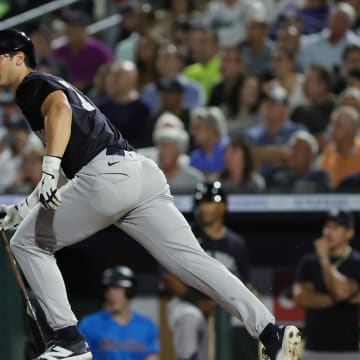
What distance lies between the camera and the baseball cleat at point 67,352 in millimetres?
4926

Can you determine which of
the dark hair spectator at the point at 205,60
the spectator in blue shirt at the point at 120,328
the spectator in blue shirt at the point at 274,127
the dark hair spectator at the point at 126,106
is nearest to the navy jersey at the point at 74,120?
the spectator in blue shirt at the point at 120,328

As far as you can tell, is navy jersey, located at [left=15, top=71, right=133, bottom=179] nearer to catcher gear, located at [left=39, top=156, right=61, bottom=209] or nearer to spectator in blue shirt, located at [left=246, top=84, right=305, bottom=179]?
catcher gear, located at [left=39, top=156, right=61, bottom=209]

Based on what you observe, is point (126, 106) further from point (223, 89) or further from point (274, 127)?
point (274, 127)

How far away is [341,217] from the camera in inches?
299

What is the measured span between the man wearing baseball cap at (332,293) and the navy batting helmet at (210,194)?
78 centimetres

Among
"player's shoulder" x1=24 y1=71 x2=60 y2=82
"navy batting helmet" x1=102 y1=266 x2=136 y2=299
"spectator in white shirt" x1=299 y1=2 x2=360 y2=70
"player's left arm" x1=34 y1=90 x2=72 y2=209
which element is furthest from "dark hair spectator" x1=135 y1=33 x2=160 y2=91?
"player's left arm" x1=34 y1=90 x2=72 y2=209

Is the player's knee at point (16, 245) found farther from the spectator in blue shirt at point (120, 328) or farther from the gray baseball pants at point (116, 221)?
the spectator in blue shirt at point (120, 328)

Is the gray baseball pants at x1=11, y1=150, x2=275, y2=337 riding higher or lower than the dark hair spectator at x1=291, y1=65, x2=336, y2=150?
lower

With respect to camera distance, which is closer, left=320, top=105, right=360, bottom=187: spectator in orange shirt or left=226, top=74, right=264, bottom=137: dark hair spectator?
left=320, top=105, right=360, bottom=187: spectator in orange shirt

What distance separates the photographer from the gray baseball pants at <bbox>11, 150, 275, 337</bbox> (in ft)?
15.9

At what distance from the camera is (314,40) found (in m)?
10.6

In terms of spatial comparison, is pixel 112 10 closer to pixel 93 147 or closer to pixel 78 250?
pixel 78 250

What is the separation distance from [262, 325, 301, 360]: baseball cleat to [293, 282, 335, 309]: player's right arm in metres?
2.59

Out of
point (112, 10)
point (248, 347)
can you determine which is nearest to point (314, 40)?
point (112, 10)
